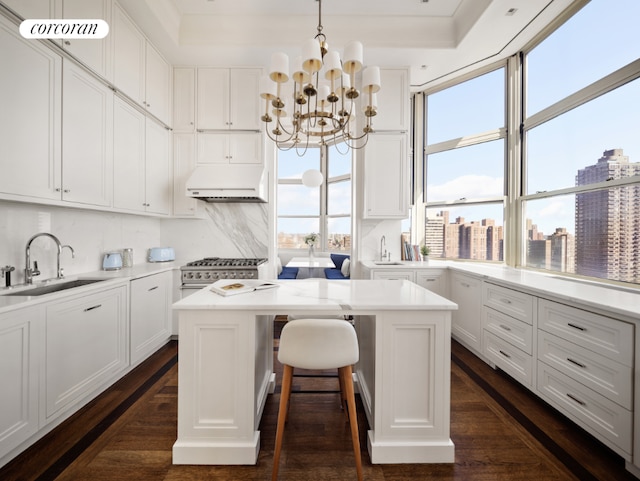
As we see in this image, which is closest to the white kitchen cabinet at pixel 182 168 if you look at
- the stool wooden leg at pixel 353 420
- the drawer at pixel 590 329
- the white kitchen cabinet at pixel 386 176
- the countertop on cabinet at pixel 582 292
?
the white kitchen cabinet at pixel 386 176

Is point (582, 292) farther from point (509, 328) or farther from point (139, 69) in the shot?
point (139, 69)

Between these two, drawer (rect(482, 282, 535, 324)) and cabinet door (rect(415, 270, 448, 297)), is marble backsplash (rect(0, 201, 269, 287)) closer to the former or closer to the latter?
cabinet door (rect(415, 270, 448, 297))

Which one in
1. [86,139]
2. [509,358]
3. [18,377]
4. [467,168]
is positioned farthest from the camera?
[467,168]

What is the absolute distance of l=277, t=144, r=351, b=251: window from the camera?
5746mm

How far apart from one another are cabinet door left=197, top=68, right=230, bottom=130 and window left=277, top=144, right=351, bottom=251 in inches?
87.5

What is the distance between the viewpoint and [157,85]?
3189 millimetres

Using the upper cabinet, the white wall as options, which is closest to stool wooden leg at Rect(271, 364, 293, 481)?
the white wall

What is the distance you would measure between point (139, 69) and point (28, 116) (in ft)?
4.83

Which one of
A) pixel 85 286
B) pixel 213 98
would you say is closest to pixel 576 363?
pixel 85 286

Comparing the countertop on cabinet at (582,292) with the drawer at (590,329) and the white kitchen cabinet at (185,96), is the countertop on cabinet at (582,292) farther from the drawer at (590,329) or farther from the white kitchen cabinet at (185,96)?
the white kitchen cabinet at (185,96)

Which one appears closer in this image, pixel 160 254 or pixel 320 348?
pixel 320 348

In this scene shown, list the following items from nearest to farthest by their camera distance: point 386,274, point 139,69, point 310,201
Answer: point 139,69 < point 386,274 < point 310,201

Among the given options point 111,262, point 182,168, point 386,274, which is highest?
point 182,168

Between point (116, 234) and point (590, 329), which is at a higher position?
point (116, 234)
